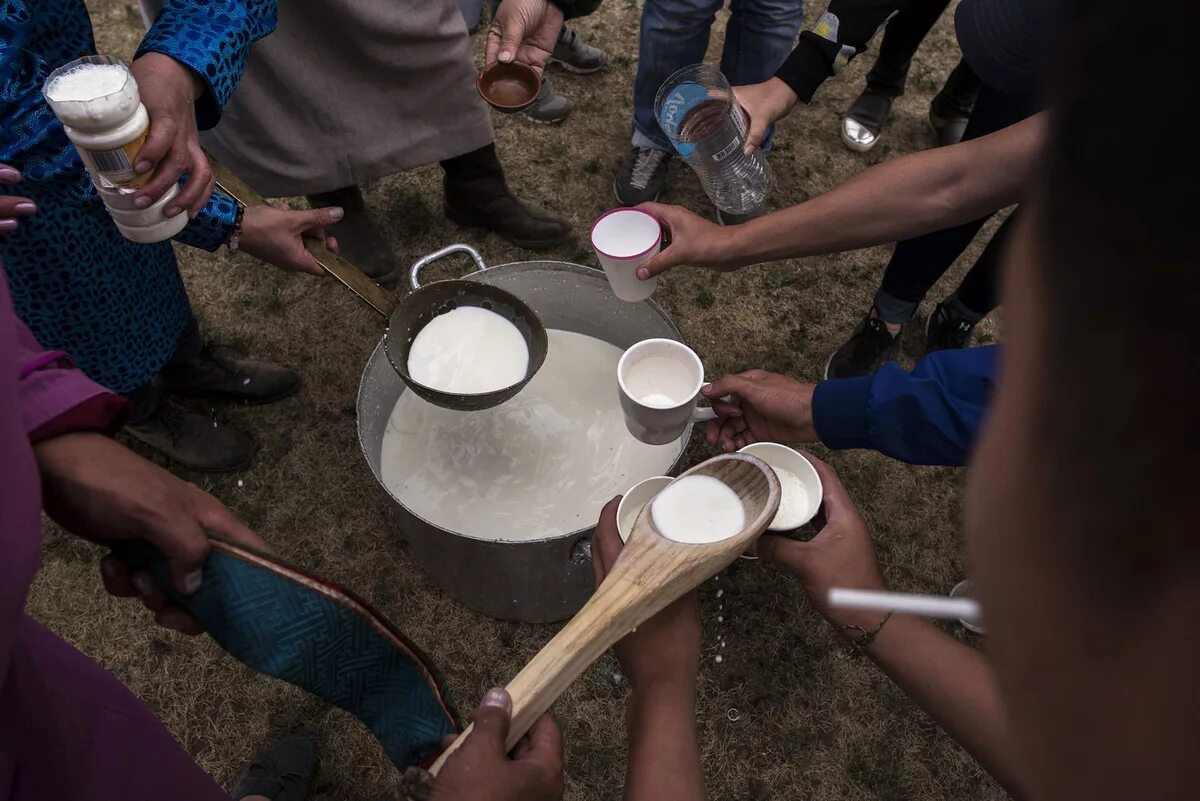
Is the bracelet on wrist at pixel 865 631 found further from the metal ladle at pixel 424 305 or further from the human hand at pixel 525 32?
the human hand at pixel 525 32

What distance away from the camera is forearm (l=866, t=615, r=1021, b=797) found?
1276 millimetres

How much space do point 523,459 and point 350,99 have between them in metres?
1.17

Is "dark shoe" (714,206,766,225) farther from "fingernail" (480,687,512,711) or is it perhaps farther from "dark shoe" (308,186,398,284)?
"fingernail" (480,687,512,711)

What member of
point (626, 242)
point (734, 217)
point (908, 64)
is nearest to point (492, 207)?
point (734, 217)

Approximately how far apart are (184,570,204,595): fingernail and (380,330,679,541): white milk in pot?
2.66 ft

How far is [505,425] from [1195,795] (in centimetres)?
188

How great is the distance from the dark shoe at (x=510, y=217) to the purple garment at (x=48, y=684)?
5.72 feet

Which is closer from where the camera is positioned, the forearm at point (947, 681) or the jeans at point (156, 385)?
the forearm at point (947, 681)

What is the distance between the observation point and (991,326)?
8.73 ft

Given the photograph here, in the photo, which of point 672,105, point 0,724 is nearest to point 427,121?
point 672,105

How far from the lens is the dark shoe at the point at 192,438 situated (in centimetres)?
223

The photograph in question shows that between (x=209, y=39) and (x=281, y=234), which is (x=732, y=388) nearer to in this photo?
(x=281, y=234)

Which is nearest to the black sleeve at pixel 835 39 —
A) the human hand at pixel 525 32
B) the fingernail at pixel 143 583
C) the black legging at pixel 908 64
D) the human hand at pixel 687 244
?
the human hand at pixel 687 244

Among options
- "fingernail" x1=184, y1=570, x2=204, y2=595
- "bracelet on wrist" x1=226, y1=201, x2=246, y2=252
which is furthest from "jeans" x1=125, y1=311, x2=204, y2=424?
"fingernail" x1=184, y1=570, x2=204, y2=595
